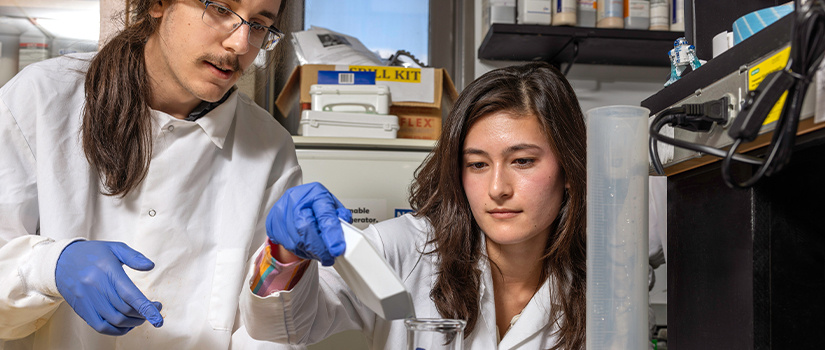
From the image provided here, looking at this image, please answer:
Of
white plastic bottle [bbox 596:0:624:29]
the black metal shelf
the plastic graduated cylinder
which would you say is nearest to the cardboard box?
the black metal shelf

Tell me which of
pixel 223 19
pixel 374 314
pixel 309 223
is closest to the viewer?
pixel 309 223

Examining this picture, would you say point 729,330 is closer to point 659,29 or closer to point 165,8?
point 165,8

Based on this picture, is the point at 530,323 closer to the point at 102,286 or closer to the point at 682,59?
the point at 682,59

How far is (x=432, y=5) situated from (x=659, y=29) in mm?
939

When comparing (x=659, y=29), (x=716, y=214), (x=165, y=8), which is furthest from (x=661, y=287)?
(x=165, y=8)

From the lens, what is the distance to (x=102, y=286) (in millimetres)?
938

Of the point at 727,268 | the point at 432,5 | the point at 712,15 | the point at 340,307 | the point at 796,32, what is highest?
the point at 432,5

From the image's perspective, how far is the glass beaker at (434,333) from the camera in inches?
25.4

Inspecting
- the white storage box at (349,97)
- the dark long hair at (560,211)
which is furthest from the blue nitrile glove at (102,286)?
the white storage box at (349,97)

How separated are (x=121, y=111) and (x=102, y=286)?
15.5 inches

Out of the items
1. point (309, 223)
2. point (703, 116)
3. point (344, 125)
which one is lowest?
point (309, 223)

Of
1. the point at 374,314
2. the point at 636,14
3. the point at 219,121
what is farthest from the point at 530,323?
the point at 636,14

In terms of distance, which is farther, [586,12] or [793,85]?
[586,12]

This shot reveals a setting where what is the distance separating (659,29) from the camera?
2297 millimetres
